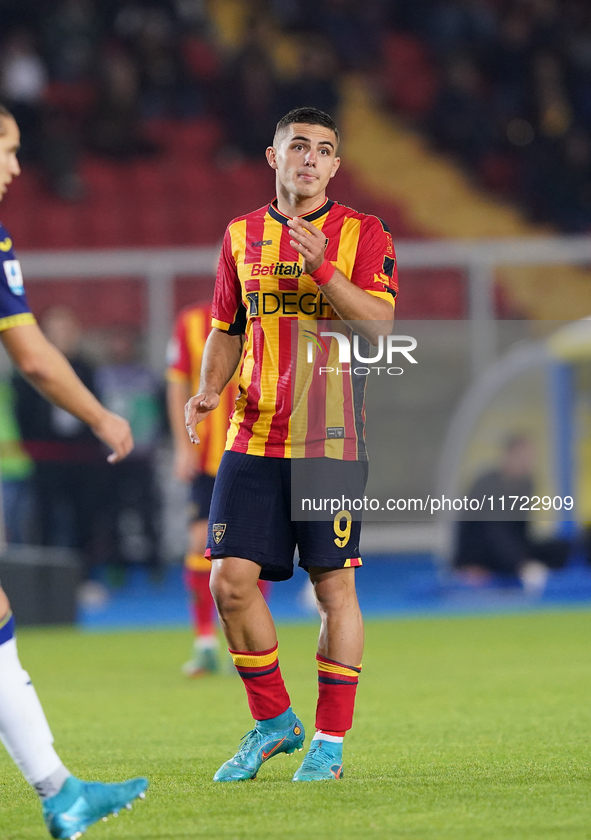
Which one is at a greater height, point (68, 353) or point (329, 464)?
point (68, 353)

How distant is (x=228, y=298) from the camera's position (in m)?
4.02

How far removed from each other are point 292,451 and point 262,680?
68 cm

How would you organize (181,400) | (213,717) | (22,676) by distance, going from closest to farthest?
(22,676)
(213,717)
(181,400)

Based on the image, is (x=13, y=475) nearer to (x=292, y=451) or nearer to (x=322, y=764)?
(x=292, y=451)

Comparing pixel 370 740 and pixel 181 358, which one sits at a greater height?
pixel 181 358

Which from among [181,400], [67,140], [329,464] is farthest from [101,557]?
[329,464]

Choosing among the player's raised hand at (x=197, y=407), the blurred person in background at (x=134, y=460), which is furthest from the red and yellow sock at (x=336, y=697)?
the blurred person in background at (x=134, y=460)

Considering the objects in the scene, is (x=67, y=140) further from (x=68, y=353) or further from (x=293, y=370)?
(x=293, y=370)

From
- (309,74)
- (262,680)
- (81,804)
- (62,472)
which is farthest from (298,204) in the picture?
(309,74)

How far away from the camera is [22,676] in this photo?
3.05 metres

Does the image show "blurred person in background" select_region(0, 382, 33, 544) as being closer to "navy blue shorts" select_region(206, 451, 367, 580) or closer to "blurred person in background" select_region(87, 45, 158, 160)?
"blurred person in background" select_region(87, 45, 158, 160)

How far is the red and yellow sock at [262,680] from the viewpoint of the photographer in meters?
3.88

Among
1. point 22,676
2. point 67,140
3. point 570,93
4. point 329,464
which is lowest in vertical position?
point 22,676

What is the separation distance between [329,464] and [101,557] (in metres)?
7.73
